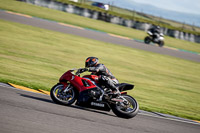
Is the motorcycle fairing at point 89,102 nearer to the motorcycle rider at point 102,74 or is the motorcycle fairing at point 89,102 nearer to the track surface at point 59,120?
the track surface at point 59,120

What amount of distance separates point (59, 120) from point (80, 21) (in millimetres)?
20962

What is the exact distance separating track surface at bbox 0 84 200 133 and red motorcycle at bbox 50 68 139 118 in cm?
17

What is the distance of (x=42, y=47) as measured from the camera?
46.8ft

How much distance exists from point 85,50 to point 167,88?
5366 mm

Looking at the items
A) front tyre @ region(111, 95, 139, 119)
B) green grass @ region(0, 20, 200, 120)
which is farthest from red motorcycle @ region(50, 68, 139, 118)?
green grass @ region(0, 20, 200, 120)

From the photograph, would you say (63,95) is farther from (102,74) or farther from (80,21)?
(80,21)

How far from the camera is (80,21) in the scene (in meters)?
26.2

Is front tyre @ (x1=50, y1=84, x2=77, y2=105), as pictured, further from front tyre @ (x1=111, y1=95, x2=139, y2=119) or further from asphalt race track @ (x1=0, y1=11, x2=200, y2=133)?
front tyre @ (x1=111, y1=95, x2=139, y2=119)

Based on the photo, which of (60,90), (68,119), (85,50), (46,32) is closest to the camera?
(68,119)

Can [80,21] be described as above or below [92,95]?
above

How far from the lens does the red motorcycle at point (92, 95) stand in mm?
7059

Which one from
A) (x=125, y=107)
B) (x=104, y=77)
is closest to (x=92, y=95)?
(x=104, y=77)

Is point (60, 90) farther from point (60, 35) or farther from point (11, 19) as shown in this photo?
point (11, 19)

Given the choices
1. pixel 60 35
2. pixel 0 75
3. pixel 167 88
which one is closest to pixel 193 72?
pixel 167 88
